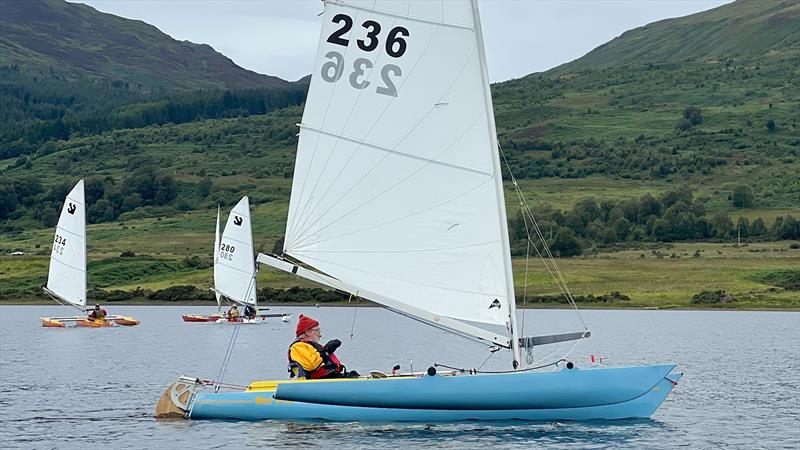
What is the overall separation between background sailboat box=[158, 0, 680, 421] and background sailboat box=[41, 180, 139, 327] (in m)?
60.9

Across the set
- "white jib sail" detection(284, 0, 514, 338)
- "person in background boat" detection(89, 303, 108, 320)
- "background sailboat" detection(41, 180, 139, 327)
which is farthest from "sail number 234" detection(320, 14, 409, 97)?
"person in background boat" detection(89, 303, 108, 320)

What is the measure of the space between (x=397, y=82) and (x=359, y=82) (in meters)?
0.96

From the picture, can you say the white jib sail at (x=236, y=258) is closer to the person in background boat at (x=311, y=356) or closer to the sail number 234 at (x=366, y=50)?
the person in background boat at (x=311, y=356)

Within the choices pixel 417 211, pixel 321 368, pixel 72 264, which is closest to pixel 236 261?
pixel 72 264

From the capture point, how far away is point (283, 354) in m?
67.1

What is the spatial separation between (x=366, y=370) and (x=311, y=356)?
20124 mm

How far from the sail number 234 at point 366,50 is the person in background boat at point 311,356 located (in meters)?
6.45

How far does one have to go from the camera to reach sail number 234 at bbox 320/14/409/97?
3306 centimetres

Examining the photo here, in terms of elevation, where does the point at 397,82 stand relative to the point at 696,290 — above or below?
above

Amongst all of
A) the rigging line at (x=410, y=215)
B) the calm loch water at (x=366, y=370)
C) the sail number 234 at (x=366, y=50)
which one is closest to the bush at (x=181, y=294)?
the calm loch water at (x=366, y=370)

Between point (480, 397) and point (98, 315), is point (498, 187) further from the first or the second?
point (98, 315)

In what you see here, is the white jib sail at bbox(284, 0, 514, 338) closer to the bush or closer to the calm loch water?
the calm loch water

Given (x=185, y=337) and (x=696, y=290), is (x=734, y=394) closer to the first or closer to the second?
(x=185, y=337)

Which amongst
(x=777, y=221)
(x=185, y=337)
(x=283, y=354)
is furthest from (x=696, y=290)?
(x=283, y=354)
